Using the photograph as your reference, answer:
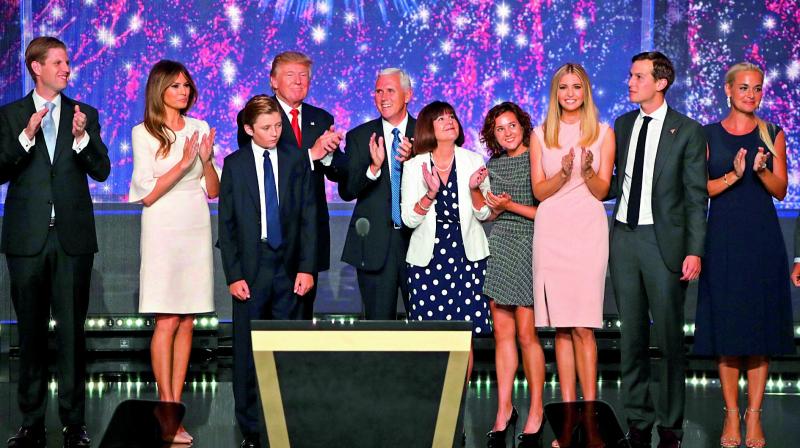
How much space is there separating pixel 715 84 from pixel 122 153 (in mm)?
4005

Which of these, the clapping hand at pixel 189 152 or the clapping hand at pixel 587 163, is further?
the clapping hand at pixel 189 152

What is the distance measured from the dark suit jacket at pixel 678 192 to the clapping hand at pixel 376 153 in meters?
1.20

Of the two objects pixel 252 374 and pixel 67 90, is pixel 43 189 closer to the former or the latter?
pixel 252 374

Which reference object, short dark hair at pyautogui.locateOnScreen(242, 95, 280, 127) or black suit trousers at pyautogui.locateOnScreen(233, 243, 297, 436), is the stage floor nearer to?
black suit trousers at pyautogui.locateOnScreen(233, 243, 297, 436)

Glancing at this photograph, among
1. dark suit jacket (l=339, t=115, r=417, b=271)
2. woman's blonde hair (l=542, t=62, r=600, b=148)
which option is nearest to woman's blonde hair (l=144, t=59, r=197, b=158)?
dark suit jacket (l=339, t=115, r=417, b=271)

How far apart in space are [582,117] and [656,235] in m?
0.59

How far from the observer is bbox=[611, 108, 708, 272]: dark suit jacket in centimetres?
470

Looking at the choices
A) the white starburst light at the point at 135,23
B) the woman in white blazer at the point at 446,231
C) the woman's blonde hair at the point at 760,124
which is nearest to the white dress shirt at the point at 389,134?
the woman in white blazer at the point at 446,231

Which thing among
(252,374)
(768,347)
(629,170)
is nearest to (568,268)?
(629,170)

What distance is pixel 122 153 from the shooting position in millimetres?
7574

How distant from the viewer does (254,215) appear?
4.81m

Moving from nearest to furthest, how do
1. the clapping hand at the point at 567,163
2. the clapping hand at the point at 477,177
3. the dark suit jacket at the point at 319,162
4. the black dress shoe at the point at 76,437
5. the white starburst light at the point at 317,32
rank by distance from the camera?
the clapping hand at the point at 567,163 → the black dress shoe at the point at 76,437 → the clapping hand at the point at 477,177 → the dark suit jacket at the point at 319,162 → the white starburst light at the point at 317,32

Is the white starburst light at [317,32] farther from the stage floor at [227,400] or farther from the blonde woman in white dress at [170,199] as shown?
the blonde woman in white dress at [170,199]

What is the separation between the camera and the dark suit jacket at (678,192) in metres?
4.70
